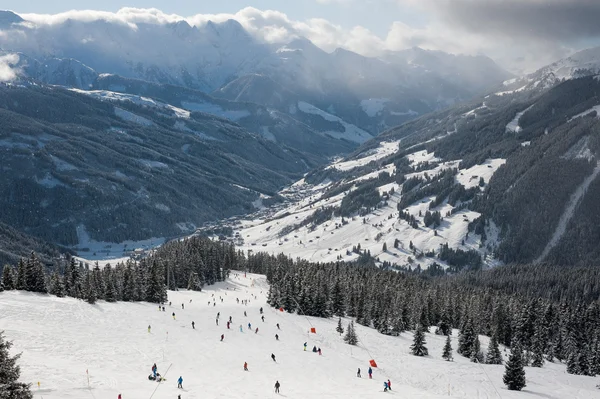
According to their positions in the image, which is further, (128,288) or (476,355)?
(128,288)

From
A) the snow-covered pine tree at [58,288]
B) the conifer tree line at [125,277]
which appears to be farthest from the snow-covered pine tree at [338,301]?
the snow-covered pine tree at [58,288]

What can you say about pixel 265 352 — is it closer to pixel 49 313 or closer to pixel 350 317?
pixel 49 313

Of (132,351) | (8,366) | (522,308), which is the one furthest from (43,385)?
(522,308)

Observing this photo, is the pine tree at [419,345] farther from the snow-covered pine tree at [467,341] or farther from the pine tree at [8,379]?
the pine tree at [8,379]

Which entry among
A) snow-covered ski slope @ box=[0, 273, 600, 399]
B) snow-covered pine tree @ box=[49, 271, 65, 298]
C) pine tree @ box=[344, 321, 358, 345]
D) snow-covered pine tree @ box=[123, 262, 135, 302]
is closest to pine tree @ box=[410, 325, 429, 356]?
snow-covered ski slope @ box=[0, 273, 600, 399]

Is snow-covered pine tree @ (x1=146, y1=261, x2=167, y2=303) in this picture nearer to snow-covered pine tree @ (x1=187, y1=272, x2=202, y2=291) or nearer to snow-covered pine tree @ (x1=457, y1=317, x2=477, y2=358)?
snow-covered pine tree @ (x1=187, y1=272, x2=202, y2=291)

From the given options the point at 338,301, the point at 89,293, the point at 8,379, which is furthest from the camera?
the point at 338,301

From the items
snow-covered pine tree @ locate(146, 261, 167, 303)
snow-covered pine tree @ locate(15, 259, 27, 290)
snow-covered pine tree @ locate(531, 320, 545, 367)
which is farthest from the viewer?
snow-covered pine tree @ locate(146, 261, 167, 303)

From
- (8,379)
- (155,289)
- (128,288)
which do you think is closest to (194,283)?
(155,289)

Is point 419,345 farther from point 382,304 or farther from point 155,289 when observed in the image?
point 155,289
